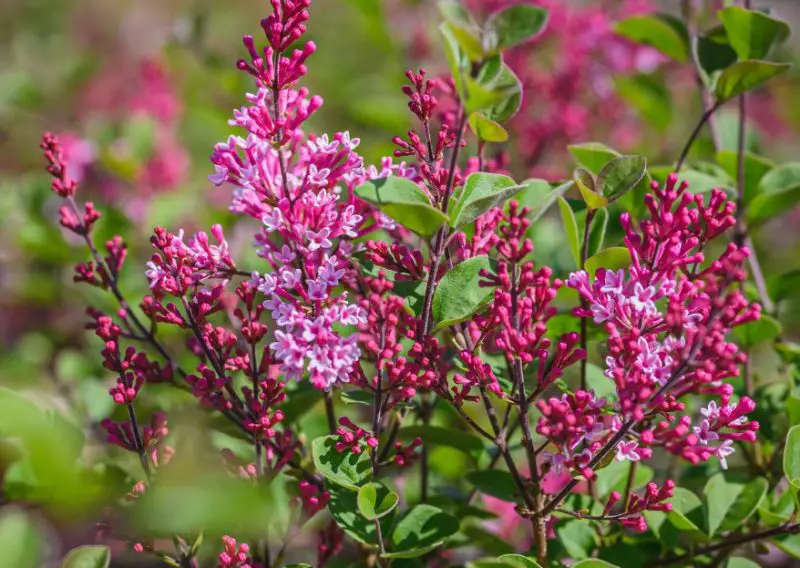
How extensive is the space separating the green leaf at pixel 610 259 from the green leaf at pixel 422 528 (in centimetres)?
42

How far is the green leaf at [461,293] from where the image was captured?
105 cm

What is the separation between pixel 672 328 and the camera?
37.8 inches

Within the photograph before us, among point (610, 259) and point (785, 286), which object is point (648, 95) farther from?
point (610, 259)

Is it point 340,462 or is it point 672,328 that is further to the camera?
point 340,462

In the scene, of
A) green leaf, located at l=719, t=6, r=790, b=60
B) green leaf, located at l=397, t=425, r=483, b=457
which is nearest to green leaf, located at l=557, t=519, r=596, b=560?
green leaf, located at l=397, t=425, r=483, b=457

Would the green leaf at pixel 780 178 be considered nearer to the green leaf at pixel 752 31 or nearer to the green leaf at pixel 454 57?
the green leaf at pixel 752 31

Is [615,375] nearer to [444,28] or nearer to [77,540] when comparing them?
[444,28]

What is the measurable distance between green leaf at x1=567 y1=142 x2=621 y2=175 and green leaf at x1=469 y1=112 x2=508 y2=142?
0.91 ft

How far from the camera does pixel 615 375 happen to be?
3.13 feet

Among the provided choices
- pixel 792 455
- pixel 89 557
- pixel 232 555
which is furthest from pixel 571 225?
pixel 89 557

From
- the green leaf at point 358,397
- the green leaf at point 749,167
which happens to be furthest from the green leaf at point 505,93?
the green leaf at point 749,167

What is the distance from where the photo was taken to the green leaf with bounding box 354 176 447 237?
94 cm

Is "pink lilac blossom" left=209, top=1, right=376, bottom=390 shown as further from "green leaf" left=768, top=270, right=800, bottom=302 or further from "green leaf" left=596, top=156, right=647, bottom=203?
"green leaf" left=768, top=270, right=800, bottom=302

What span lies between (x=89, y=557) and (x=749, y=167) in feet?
4.41
